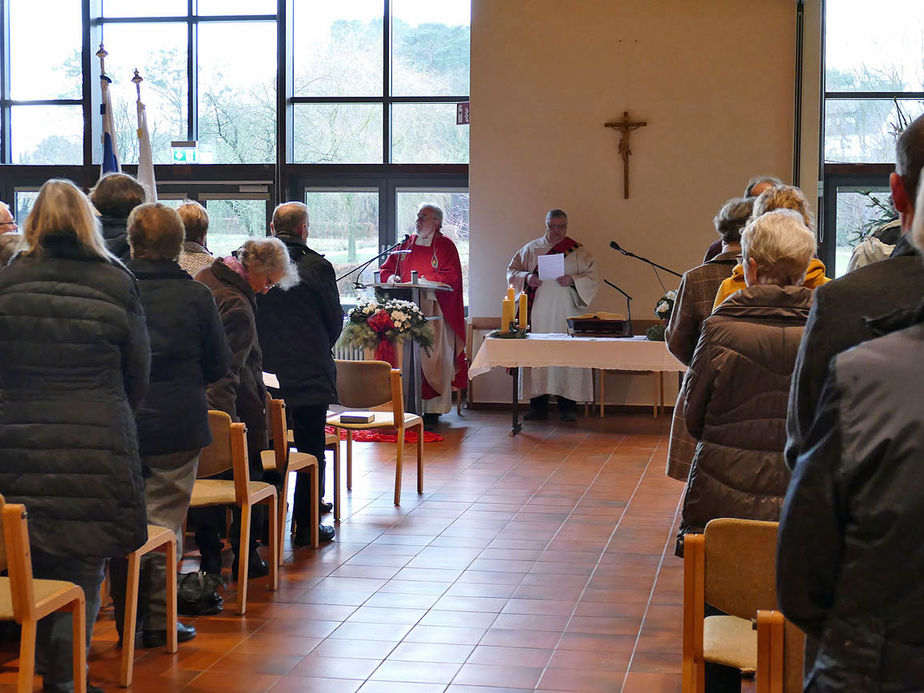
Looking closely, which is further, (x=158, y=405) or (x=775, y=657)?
(x=158, y=405)

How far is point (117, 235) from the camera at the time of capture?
444 cm

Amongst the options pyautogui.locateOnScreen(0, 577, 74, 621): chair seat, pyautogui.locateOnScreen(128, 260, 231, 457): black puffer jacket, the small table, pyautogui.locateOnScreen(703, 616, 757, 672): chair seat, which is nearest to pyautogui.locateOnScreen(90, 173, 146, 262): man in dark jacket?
pyautogui.locateOnScreen(128, 260, 231, 457): black puffer jacket

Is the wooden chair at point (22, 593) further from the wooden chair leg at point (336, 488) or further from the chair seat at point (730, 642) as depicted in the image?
the wooden chair leg at point (336, 488)

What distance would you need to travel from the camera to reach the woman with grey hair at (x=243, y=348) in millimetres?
4480

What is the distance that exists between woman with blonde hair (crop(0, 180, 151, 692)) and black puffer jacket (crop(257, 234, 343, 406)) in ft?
6.64

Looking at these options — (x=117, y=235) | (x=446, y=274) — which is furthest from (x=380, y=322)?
(x=117, y=235)

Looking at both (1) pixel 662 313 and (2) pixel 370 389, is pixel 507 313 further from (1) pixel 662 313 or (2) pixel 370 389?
(2) pixel 370 389

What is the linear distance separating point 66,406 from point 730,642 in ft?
6.09

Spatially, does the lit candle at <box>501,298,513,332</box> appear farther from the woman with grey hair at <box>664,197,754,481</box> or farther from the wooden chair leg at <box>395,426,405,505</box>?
the woman with grey hair at <box>664,197,754,481</box>

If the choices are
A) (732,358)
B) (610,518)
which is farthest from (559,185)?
(732,358)

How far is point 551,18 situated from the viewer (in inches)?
402

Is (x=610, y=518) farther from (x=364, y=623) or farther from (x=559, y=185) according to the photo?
(x=559, y=185)

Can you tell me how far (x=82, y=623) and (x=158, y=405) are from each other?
2.83 ft

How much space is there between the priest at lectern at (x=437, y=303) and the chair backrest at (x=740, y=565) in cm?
691
